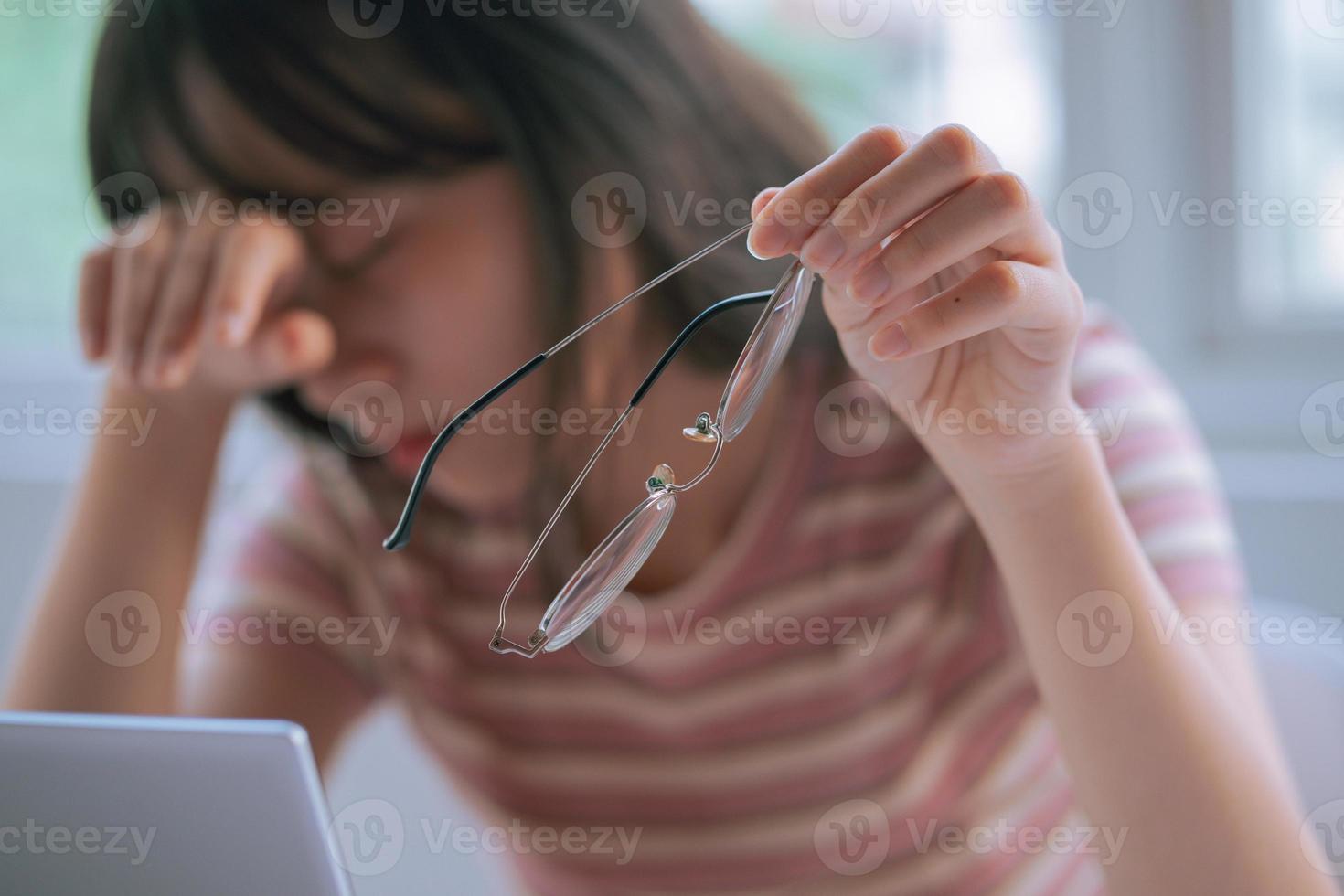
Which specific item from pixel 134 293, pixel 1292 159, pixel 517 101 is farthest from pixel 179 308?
pixel 1292 159

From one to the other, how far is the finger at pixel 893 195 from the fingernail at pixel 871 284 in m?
0.01

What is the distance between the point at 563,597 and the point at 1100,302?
47.1 inches

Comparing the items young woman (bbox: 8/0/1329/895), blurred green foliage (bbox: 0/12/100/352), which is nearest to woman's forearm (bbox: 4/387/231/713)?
young woman (bbox: 8/0/1329/895)

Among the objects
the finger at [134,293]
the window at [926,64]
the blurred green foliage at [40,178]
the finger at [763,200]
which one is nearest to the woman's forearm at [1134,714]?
the finger at [763,200]

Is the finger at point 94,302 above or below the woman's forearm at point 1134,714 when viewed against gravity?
below

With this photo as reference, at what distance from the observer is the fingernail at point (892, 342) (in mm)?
495

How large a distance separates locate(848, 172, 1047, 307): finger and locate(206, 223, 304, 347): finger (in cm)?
46

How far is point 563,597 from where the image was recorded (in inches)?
20.8

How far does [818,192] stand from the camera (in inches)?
19.2

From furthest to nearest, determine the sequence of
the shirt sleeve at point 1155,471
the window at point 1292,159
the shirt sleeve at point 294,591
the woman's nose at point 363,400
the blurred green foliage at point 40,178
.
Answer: the blurred green foliage at point 40,178 → the window at point 1292,159 → the shirt sleeve at point 294,591 → the woman's nose at point 363,400 → the shirt sleeve at point 1155,471

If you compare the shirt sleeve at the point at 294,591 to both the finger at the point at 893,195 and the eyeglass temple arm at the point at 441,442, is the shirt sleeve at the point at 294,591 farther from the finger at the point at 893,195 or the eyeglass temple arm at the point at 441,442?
the finger at the point at 893,195

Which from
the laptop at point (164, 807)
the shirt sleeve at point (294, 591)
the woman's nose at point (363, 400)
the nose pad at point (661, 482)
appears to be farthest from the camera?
the shirt sleeve at point (294, 591)

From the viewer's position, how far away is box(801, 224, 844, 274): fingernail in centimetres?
48

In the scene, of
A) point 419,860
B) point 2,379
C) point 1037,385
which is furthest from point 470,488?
point 2,379
